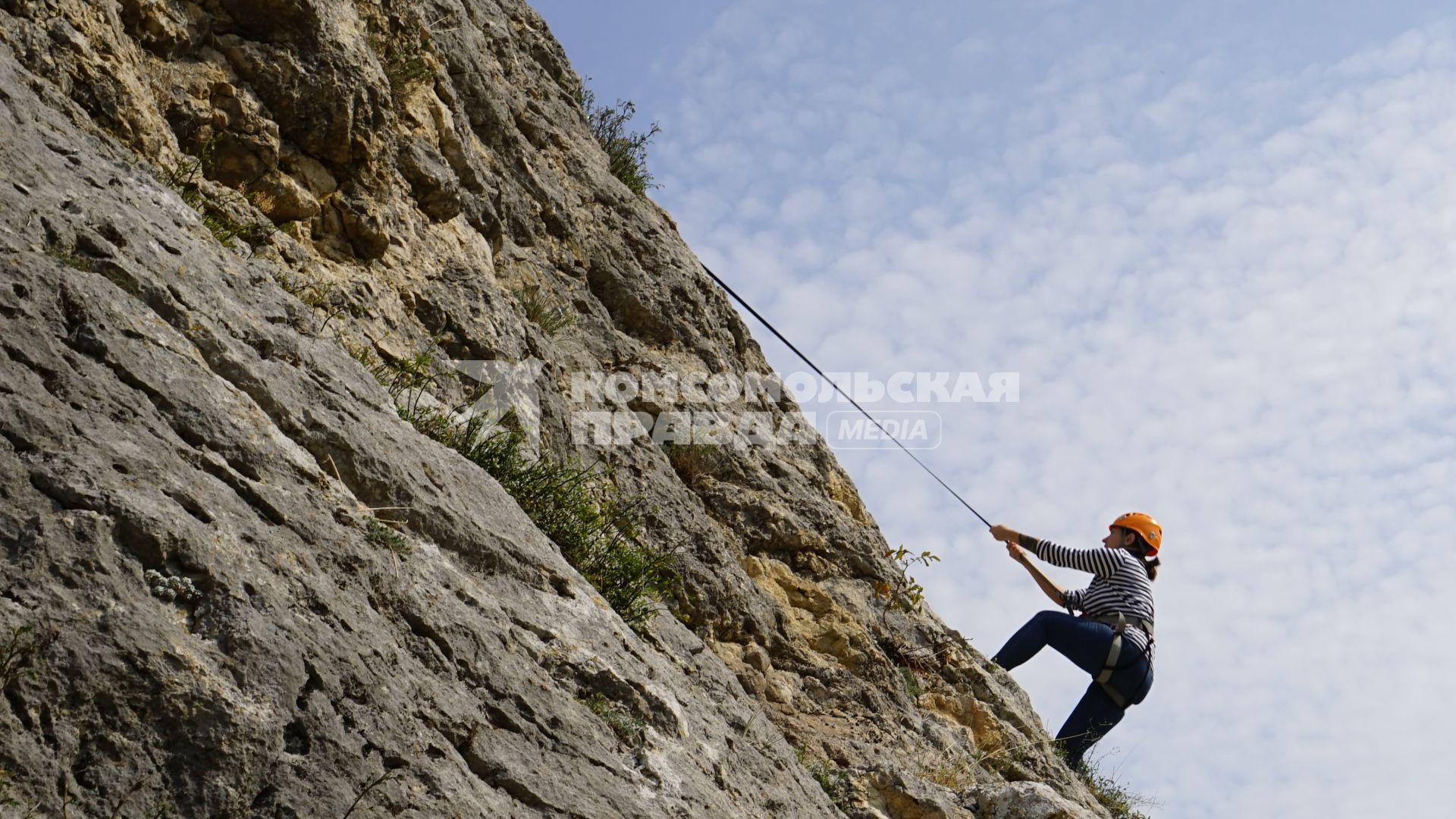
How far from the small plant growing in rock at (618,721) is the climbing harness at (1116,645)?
4.90 meters

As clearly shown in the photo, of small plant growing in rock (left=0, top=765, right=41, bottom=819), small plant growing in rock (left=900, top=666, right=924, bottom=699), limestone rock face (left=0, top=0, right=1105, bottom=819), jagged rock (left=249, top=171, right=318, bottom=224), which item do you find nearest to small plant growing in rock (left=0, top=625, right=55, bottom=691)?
limestone rock face (left=0, top=0, right=1105, bottom=819)

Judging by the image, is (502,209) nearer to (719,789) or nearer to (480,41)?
(480,41)

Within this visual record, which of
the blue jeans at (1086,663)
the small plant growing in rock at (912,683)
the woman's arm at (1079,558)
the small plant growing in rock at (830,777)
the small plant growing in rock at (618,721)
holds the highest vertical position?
the woman's arm at (1079,558)

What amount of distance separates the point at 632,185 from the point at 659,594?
5.11 meters

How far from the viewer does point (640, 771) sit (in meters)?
4.71

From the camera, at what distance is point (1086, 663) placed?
899 centimetres

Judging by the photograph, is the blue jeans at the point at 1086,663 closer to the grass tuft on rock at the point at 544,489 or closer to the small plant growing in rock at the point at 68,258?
the grass tuft on rock at the point at 544,489

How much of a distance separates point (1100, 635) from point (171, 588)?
6.78 m

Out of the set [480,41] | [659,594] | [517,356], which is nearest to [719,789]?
[659,594]

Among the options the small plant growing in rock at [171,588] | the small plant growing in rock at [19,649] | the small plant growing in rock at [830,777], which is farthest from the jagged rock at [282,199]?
the small plant growing in rock at [830,777]

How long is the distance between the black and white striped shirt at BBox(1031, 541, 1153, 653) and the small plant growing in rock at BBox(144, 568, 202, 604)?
22.6 feet

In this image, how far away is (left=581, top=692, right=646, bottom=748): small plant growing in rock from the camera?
484 centimetres

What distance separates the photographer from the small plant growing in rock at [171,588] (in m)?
3.67

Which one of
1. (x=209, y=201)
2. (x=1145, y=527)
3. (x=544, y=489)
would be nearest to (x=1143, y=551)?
(x=1145, y=527)
